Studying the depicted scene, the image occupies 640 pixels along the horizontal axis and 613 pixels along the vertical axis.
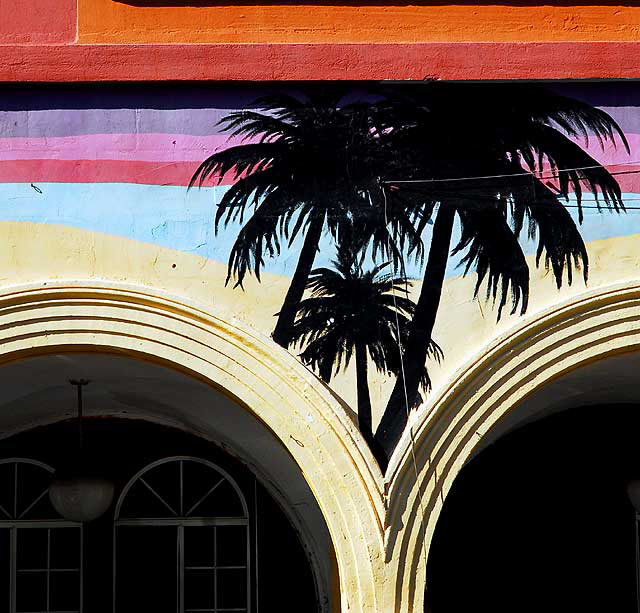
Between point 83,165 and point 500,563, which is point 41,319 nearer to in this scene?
point 83,165

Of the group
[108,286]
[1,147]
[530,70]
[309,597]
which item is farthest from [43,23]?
[309,597]

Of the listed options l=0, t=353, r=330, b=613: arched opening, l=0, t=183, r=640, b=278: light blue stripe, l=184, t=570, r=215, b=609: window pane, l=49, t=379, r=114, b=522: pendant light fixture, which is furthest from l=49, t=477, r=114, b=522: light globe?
l=0, t=183, r=640, b=278: light blue stripe

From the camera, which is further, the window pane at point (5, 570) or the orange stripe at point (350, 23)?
the window pane at point (5, 570)

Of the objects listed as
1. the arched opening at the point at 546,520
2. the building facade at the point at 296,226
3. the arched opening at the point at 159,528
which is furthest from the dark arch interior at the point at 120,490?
the building facade at the point at 296,226

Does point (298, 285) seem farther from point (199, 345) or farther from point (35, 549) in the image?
point (35, 549)

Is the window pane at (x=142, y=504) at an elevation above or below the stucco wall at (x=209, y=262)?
below

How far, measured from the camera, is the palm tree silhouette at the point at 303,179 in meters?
6.09

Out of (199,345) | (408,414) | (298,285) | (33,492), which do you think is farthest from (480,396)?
(33,492)

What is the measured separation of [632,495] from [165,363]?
3.73 meters

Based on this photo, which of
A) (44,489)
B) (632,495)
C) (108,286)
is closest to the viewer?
(108,286)

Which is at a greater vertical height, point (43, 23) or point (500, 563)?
point (43, 23)

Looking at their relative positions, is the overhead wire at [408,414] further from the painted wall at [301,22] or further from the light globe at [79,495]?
the light globe at [79,495]

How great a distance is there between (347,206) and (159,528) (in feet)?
11.8

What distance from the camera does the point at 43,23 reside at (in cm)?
618
